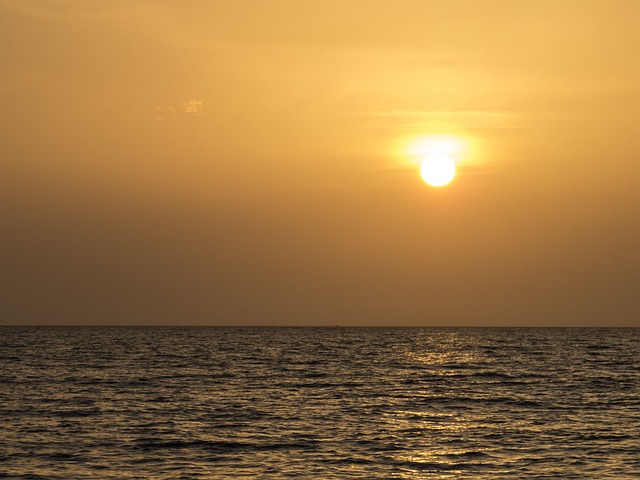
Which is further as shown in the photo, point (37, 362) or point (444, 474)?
point (37, 362)

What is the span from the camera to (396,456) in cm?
3662

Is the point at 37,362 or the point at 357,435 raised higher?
the point at 37,362

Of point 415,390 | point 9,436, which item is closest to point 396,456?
point 9,436

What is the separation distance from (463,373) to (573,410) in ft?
99.7

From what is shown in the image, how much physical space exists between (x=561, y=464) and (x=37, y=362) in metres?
70.0

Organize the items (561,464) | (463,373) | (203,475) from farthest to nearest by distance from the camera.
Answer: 1. (463,373)
2. (561,464)
3. (203,475)

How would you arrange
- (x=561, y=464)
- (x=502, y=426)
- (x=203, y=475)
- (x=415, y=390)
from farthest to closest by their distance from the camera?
(x=415, y=390)
(x=502, y=426)
(x=561, y=464)
(x=203, y=475)

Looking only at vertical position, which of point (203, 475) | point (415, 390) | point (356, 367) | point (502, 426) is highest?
point (356, 367)

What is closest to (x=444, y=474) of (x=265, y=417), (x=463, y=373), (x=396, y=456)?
(x=396, y=456)

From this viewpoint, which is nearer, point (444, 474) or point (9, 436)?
point (444, 474)

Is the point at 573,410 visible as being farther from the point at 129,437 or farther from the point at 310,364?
the point at 310,364

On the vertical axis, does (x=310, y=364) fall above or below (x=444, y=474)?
above

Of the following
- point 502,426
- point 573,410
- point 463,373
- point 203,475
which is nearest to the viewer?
point 203,475

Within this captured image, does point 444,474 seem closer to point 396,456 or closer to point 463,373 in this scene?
point 396,456
